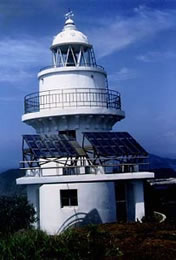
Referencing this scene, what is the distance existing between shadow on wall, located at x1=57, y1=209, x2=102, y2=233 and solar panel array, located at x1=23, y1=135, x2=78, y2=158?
2.83m

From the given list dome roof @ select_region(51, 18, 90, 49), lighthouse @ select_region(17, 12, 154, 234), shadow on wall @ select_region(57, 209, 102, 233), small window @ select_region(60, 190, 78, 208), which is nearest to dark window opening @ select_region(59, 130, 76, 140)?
lighthouse @ select_region(17, 12, 154, 234)

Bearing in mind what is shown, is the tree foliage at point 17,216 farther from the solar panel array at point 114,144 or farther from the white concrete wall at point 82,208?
the solar panel array at point 114,144

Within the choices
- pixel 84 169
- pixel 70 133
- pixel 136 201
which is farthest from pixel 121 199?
pixel 70 133

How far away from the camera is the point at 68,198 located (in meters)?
21.1

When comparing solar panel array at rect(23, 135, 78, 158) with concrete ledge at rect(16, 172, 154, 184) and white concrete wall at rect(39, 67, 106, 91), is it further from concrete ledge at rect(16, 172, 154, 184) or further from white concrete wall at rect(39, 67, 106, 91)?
white concrete wall at rect(39, 67, 106, 91)

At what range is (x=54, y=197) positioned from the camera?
69.8 ft

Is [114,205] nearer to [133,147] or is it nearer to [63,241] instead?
[133,147]

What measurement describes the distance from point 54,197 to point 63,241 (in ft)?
26.4

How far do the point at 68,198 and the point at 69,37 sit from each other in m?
8.79

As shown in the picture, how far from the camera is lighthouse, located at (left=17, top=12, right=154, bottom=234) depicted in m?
20.6

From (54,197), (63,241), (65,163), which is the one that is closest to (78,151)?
(65,163)

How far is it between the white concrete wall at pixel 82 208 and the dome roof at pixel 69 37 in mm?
7841

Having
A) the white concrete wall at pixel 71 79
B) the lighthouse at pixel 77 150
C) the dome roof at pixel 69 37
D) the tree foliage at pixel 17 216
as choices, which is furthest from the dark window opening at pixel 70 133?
the dome roof at pixel 69 37

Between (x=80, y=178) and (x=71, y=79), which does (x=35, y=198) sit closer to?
(x=80, y=178)
